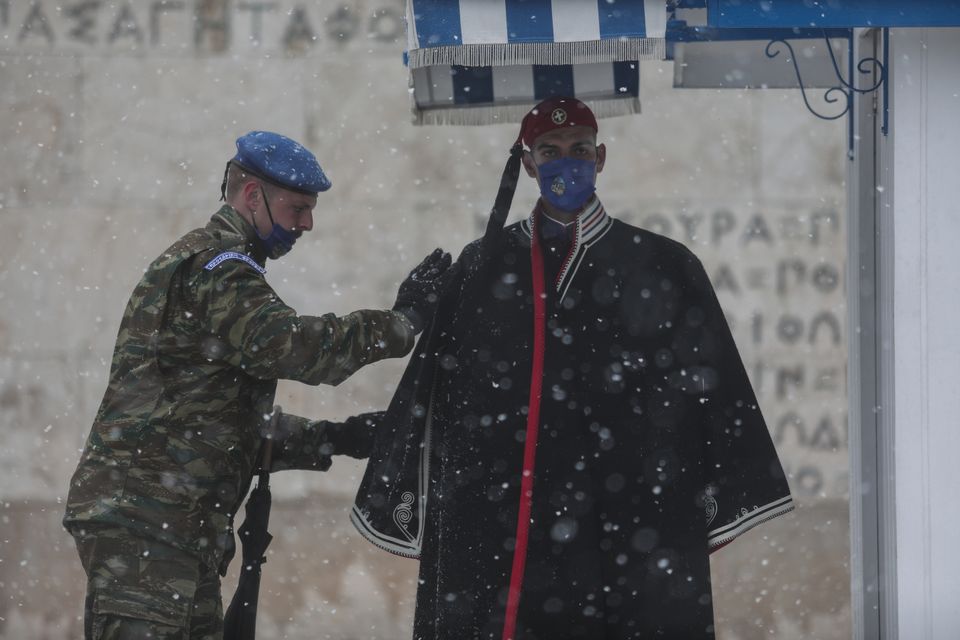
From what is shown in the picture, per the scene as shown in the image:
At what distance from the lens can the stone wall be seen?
6.49 m

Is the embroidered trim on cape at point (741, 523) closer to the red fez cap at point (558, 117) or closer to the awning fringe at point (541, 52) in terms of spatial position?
the red fez cap at point (558, 117)

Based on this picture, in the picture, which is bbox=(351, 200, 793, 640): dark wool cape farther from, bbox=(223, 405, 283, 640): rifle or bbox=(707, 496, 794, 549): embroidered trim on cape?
bbox=(223, 405, 283, 640): rifle

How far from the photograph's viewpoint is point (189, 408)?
11.1 feet

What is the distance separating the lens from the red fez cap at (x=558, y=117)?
350cm

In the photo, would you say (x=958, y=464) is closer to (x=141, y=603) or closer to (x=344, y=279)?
(x=141, y=603)

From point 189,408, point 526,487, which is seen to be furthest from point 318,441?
point 526,487

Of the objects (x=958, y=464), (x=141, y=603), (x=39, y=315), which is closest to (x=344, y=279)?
(x=39, y=315)

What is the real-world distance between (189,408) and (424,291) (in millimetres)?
763

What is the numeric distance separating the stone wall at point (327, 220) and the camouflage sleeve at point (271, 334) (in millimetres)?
3062

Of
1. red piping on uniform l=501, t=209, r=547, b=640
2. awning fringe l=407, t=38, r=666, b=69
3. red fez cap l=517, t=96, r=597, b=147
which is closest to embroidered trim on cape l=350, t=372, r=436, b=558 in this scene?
red piping on uniform l=501, t=209, r=547, b=640

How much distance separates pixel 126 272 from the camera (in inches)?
260

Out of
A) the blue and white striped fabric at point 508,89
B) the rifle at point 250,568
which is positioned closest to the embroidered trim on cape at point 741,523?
the rifle at point 250,568

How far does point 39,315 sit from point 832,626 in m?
4.64

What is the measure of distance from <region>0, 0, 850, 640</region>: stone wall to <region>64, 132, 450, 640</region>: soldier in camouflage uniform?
119 inches
